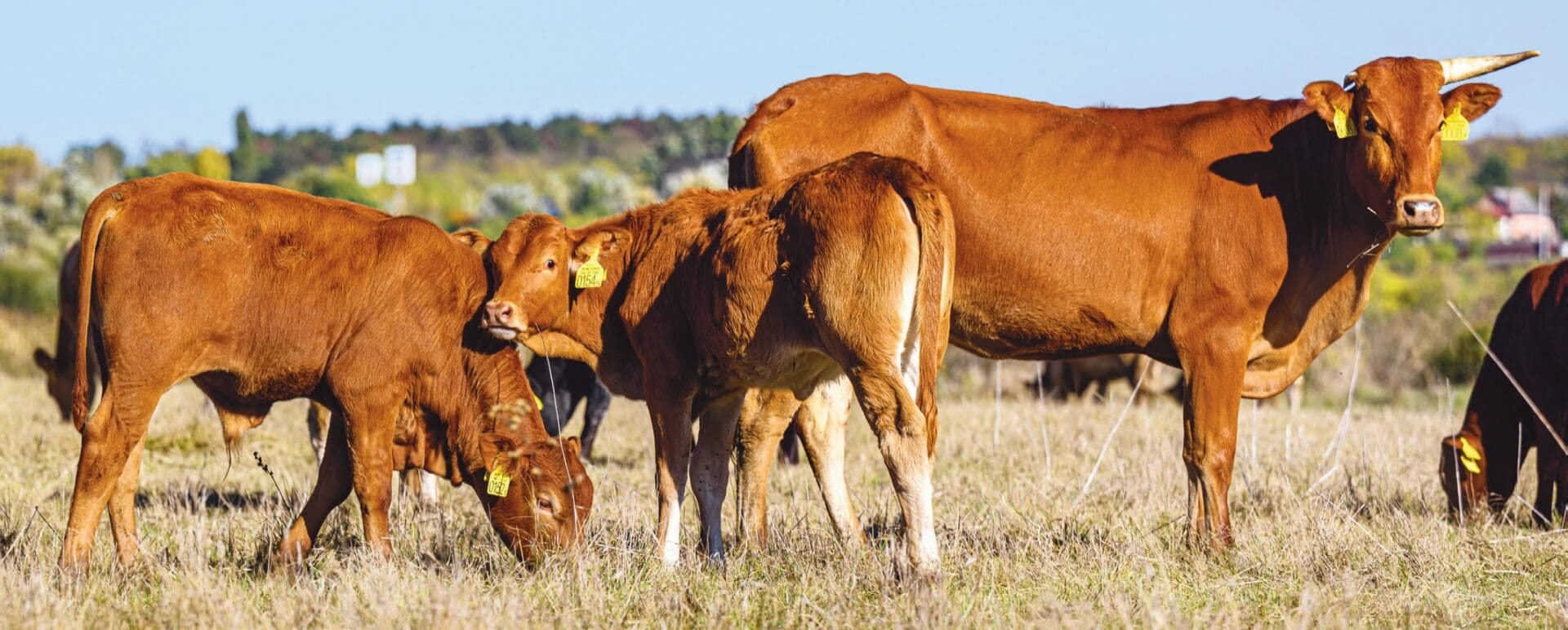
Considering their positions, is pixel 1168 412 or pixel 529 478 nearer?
pixel 529 478

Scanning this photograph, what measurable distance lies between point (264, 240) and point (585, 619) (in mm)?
2634

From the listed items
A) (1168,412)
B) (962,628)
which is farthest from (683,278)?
(1168,412)

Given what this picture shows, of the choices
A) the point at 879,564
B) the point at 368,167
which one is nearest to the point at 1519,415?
the point at 879,564

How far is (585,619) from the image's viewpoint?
5.76 m

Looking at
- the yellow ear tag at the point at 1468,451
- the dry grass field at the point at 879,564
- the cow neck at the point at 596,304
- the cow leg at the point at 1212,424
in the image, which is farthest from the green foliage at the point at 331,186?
the cow leg at the point at 1212,424

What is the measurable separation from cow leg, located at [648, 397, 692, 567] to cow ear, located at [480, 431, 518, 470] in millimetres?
699

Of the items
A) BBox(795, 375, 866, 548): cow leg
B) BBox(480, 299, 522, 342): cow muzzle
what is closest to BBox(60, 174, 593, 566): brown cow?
BBox(480, 299, 522, 342): cow muzzle

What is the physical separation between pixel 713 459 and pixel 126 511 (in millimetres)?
2755

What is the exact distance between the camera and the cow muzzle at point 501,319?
7304 millimetres

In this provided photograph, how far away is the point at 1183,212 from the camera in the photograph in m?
7.79

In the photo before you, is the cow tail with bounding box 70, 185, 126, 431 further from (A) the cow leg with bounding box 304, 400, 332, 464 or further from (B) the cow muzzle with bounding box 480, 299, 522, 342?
(A) the cow leg with bounding box 304, 400, 332, 464

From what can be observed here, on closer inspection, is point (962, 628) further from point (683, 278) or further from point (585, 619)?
point (683, 278)

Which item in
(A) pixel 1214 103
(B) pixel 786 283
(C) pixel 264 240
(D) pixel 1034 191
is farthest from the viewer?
(A) pixel 1214 103

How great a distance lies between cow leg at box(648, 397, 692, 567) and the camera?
278 inches
